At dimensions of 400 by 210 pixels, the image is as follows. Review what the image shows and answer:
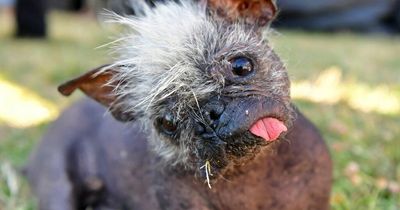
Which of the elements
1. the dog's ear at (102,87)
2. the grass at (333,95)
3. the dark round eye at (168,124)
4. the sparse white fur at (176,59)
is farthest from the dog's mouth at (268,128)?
the dog's ear at (102,87)

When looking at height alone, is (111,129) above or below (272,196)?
below

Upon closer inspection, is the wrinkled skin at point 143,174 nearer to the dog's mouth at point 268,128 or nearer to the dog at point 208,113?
the dog at point 208,113

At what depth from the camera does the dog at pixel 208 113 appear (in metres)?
1.51

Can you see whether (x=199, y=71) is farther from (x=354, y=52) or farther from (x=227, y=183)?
(x=354, y=52)

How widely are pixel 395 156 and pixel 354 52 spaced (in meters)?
2.95

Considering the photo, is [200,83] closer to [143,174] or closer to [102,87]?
[102,87]

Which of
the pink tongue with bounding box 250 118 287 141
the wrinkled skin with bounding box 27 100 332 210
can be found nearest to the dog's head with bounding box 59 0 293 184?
the pink tongue with bounding box 250 118 287 141

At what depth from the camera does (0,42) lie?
5.79 meters

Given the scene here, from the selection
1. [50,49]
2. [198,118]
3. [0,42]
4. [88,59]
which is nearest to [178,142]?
[198,118]

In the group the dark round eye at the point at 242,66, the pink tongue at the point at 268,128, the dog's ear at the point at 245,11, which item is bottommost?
the pink tongue at the point at 268,128

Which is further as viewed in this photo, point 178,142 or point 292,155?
point 292,155

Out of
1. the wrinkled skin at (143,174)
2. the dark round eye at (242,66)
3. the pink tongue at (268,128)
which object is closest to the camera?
the pink tongue at (268,128)

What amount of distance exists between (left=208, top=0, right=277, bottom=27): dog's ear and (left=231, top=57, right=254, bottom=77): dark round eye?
24 cm

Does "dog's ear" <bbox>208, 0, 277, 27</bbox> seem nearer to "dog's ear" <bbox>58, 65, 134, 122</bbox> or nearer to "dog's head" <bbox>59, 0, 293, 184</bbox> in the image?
"dog's head" <bbox>59, 0, 293, 184</bbox>
